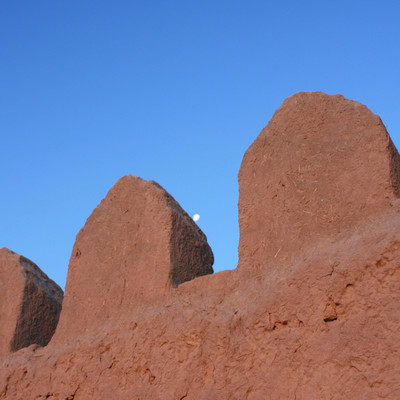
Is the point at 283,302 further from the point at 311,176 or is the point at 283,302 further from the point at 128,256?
the point at 128,256

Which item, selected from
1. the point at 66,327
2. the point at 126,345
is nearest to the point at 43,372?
the point at 66,327

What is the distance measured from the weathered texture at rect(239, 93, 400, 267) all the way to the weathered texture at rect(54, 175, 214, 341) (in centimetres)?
66

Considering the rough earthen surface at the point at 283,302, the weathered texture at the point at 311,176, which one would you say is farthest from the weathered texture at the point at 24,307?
the weathered texture at the point at 311,176

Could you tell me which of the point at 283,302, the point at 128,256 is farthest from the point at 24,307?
the point at 283,302

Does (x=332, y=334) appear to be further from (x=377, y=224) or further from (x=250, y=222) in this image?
(x=250, y=222)

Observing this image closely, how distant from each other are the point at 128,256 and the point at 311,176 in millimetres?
1999

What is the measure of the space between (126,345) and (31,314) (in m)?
1.98

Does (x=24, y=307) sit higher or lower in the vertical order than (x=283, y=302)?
higher

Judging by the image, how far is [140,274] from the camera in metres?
5.82

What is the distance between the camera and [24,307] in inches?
267

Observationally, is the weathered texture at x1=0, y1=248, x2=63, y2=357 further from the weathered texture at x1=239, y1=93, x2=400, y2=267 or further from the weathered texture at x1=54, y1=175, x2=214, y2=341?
the weathered texture at x1=239, y1=93, x2=400, y2=267

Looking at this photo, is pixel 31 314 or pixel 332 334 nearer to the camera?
pixel 332 334

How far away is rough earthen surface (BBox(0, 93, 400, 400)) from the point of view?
4016 mm

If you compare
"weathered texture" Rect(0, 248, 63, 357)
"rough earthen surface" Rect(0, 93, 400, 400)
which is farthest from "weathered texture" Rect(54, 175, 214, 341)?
"weathered texture" Rect(0, 248, 63, 357)
